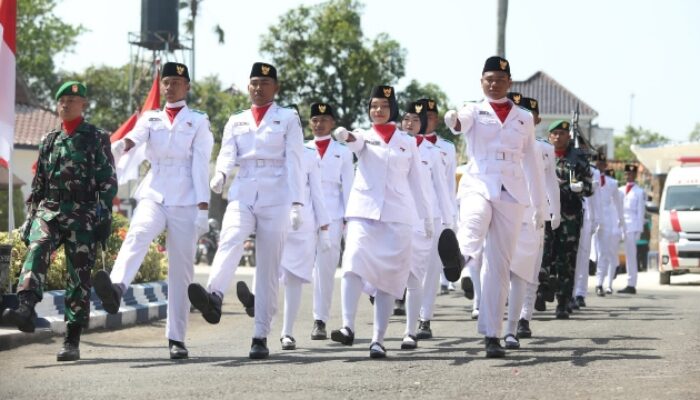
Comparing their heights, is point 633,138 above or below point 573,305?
above

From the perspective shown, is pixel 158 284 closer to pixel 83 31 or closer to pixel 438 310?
pixel 438 310

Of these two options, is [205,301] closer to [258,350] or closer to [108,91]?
[258,350]

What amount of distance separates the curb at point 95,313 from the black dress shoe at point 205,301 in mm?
2665

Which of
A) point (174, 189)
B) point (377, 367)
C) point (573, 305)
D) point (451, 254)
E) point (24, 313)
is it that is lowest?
point (377, 367)

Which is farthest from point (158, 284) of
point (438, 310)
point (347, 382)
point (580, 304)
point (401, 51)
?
point (401, 51)

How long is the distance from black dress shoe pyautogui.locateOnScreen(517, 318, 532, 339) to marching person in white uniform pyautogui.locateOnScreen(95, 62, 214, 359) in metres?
3.66

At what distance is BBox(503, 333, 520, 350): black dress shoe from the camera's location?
479 inches

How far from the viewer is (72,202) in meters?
11.1

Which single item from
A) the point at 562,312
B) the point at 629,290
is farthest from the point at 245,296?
the point at 629,290

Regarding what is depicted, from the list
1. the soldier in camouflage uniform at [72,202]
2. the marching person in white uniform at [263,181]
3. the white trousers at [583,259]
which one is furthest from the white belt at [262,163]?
the white trousers at [583,259]

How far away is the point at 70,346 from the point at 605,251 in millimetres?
13708

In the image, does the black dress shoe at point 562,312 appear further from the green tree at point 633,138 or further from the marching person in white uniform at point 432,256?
the green tree at point 633,138

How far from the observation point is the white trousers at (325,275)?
1409cm

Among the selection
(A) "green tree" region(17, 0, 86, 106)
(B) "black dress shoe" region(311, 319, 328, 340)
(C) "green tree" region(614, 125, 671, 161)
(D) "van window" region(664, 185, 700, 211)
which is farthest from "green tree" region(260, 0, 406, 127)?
A: (C) "green tree" region(614, 125, 671, 161)
